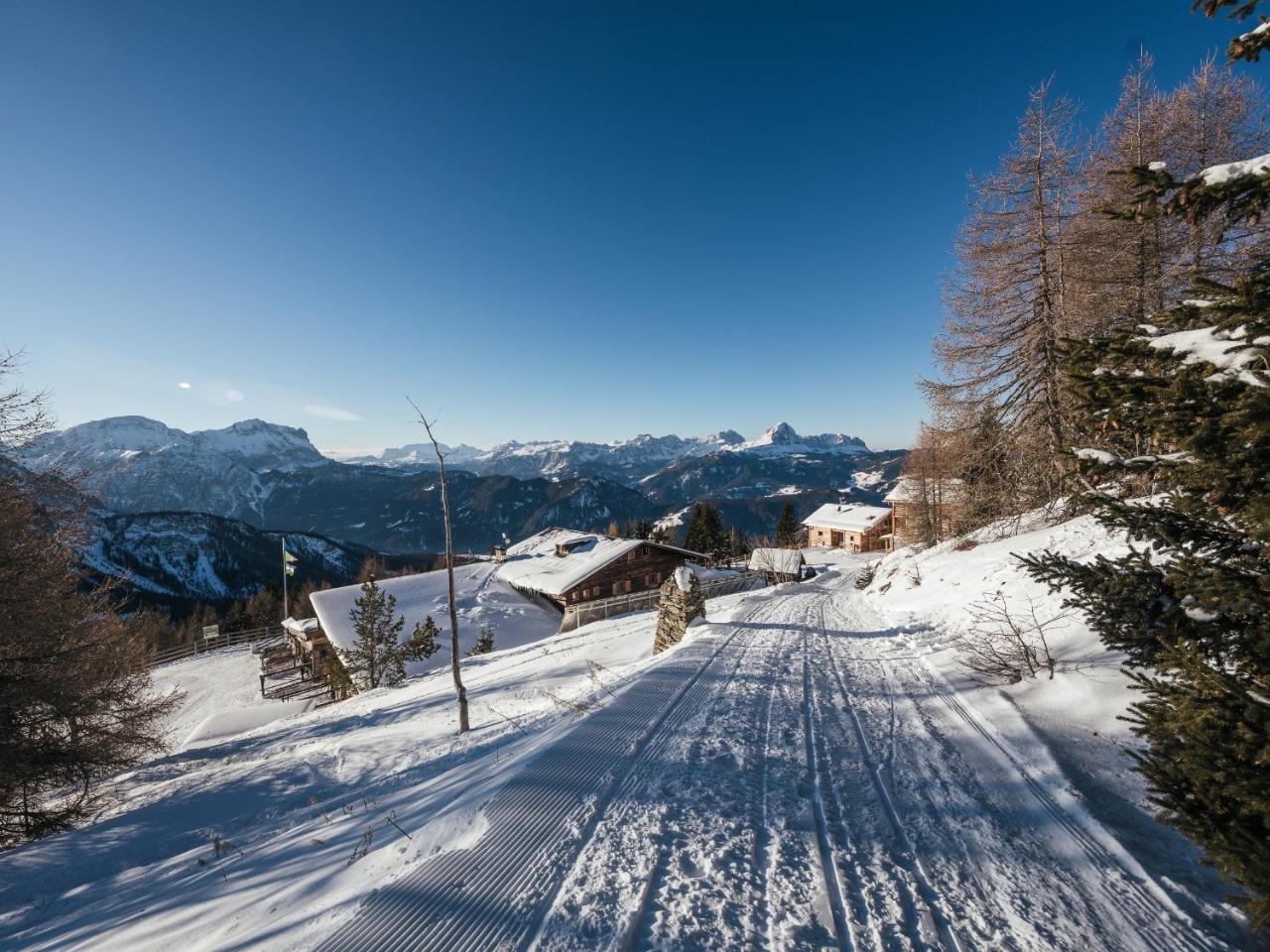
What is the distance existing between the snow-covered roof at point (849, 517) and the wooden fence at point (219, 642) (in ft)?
220

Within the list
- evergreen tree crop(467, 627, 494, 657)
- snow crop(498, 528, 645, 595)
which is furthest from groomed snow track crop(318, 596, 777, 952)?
snow crop(498, 528, 645, 595)

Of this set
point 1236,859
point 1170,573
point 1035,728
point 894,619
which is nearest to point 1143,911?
point 1236,859

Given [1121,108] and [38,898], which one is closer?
[38,898]

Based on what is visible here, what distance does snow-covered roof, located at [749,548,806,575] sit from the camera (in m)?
41.8

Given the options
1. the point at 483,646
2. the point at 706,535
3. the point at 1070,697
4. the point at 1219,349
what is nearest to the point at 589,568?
the point at 483,646

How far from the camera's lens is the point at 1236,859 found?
242cm

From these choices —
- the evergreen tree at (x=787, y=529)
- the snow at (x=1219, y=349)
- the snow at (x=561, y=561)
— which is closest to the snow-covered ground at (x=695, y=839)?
the snow at (x=1219, y=349)

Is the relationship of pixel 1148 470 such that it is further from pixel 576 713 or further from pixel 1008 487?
pixel 1008 487

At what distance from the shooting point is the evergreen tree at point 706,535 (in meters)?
58.5

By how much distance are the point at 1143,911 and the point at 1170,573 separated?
2.21 meters

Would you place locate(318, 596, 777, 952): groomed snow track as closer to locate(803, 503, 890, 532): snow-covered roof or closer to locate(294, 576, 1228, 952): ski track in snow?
locate(294, 576, 1228, 952): ski track in snow

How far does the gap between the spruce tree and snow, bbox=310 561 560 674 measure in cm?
2746

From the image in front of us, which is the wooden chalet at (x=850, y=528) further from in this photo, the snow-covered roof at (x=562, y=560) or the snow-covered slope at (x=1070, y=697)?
the snow-covered slope at (x=1070, y=697)

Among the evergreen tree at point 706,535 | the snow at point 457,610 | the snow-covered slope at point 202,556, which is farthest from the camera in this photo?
the snow-covered slope at point 202,556
